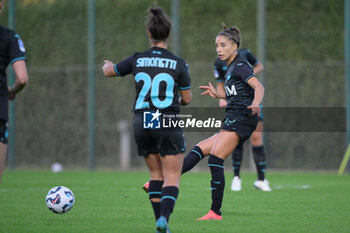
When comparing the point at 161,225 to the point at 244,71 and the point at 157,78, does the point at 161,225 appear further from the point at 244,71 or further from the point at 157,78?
the point at 244,71

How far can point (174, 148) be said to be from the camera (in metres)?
5.20

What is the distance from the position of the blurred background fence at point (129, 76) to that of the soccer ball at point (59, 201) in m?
8.42

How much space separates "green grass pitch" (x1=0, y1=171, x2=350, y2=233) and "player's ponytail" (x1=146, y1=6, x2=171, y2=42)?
174 centimetres

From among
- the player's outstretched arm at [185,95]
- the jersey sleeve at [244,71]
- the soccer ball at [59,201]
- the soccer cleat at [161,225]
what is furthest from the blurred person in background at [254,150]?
the soccer cleat at [161,225]

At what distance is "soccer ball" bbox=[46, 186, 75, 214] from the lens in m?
6.78

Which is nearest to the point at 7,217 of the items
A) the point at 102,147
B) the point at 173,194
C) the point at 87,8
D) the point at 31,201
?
the point at 31,201

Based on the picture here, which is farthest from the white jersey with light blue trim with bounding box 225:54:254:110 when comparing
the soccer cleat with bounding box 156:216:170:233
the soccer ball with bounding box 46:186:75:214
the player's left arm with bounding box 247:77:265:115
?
the soccer cleat with bounding box 156:216:170:233

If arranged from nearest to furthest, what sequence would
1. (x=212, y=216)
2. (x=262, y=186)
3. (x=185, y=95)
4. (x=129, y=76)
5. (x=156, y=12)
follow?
(x=156, y=12) < (x=185, y=95) < (x=212, y=216) < (x=262, y=186) < (x=129, y=76)

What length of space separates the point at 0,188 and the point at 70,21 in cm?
702

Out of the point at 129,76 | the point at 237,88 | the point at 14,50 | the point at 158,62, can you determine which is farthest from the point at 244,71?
the point at 129,76

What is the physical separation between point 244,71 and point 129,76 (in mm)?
9277

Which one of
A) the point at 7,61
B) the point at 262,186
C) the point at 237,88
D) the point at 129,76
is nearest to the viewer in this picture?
the point at 7,61

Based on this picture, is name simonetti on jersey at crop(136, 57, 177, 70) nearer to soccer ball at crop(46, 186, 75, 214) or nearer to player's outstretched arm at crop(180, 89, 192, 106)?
player's outstretched arm at crop(180, 89, 192, 106)

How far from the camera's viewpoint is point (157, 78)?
516cm
